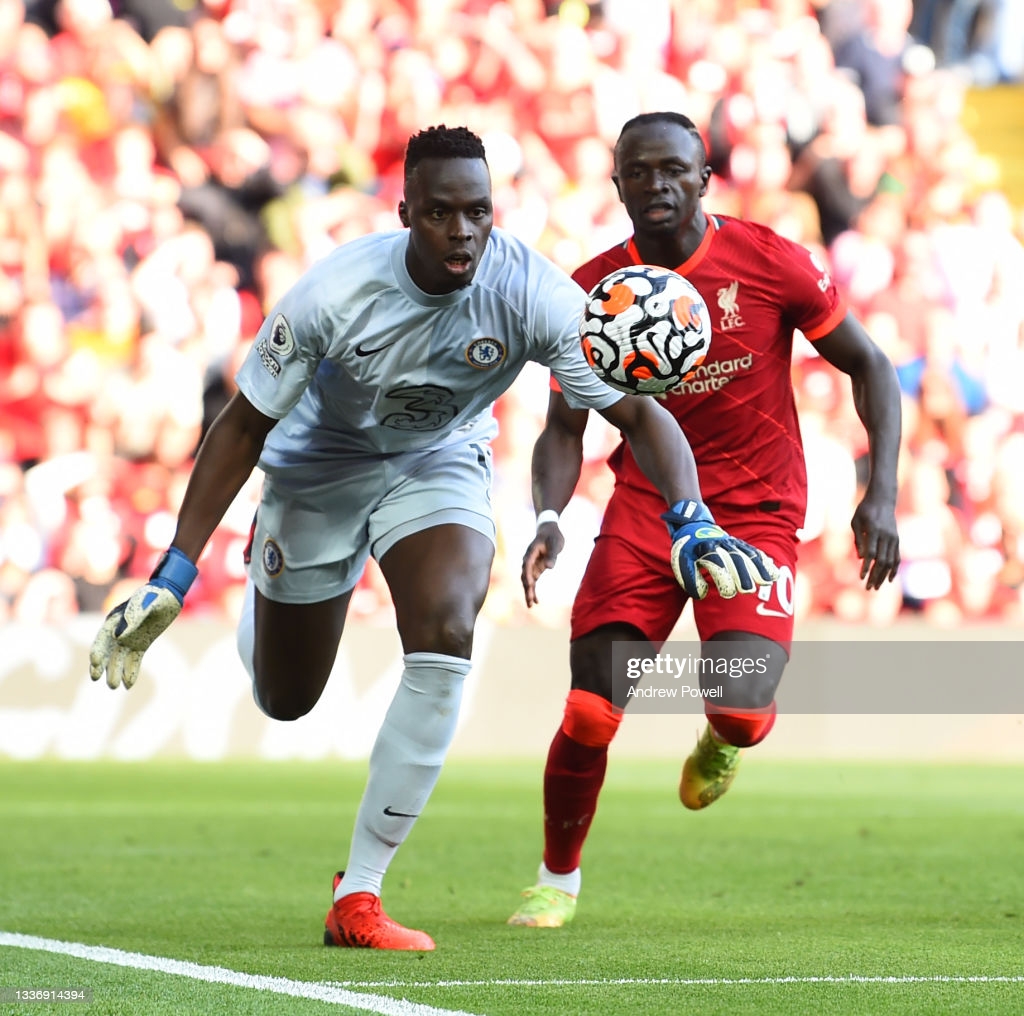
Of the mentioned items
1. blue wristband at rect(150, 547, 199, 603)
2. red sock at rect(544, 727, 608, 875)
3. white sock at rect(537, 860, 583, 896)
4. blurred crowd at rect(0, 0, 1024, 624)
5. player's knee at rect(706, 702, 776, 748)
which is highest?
blue wristband at rect(150, 547, 199, 603)

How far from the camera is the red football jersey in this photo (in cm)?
566

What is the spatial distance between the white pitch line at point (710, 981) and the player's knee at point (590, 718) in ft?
4.80

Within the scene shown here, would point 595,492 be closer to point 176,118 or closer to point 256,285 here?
point 256,285

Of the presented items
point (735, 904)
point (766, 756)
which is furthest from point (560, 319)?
point (766, 756)

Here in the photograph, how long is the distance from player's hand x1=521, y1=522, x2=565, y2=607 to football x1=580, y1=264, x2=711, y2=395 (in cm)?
84

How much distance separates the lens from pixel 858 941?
186 inches

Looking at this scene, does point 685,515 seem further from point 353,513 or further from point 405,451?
point 353,513

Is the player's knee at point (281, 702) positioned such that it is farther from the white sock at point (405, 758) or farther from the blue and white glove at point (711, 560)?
the blue and white glove at point (711, 560)

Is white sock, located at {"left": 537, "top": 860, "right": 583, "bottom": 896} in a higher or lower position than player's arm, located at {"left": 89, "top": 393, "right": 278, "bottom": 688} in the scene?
lower

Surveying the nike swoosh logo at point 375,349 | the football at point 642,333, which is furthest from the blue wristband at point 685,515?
the nike swoosh logo at point 375,349

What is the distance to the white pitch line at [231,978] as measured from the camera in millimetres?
3488

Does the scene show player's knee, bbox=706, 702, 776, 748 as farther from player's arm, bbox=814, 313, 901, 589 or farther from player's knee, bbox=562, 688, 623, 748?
player's arm, bbox=814, 313, 901, 589

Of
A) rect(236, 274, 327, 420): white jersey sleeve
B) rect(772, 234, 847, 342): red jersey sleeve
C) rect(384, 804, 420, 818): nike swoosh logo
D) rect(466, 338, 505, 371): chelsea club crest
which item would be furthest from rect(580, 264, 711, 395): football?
rect(384, 804, 420, 818): nike swoosh logo

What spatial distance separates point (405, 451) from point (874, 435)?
143 cm
